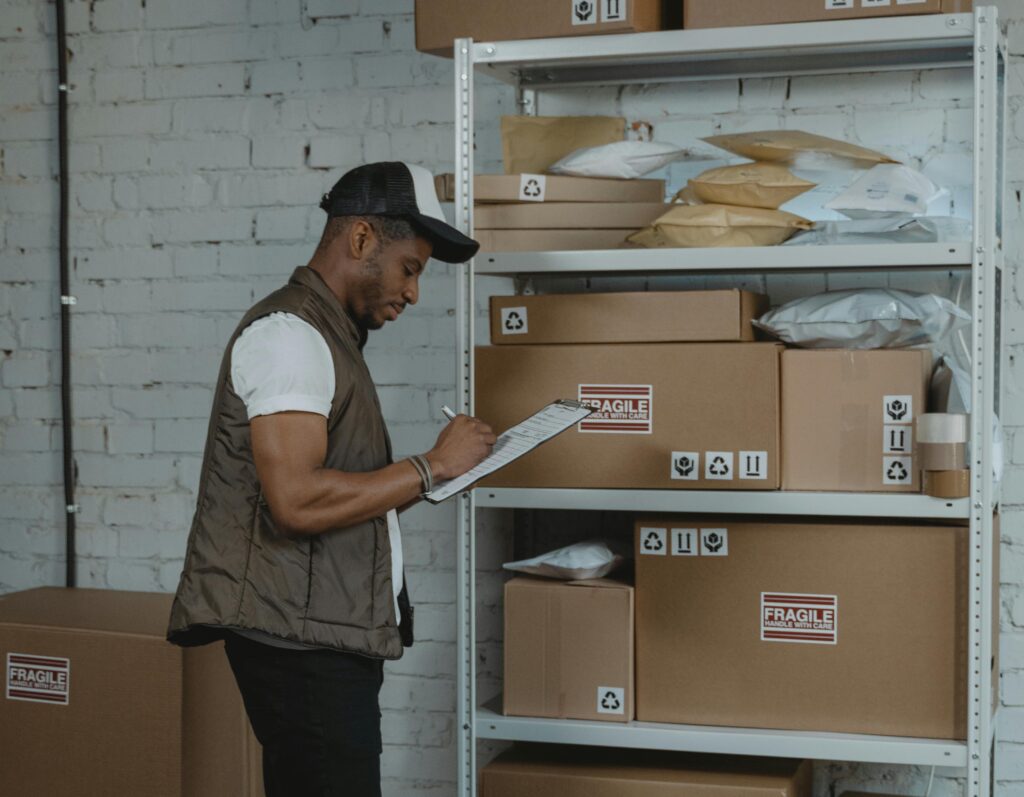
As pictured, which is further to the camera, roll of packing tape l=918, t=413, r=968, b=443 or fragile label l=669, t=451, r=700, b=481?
fragile label l=669, t=451, r=700, b=481

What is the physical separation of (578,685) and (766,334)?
2.58 feet

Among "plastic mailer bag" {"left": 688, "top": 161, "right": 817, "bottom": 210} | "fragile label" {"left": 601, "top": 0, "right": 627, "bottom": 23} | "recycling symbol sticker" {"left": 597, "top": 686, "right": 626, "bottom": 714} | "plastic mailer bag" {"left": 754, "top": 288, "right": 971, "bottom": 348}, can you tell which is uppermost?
"fragile label" {"left": 601, "top": 0, "right": 627, "bottom": 23}

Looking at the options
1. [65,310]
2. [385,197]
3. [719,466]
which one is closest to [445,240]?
[385,197]

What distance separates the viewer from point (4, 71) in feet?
10.6

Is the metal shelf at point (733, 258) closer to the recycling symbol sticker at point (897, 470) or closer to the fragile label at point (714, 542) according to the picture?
the recycling symbol sticker at point (897, 470)

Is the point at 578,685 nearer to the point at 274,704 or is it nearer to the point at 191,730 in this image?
the point at 274,704

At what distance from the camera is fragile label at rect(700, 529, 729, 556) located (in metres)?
2.31

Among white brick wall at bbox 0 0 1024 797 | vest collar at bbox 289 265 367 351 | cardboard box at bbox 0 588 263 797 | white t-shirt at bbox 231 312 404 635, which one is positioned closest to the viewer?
white t-shirt at bbox 231 312 404 635

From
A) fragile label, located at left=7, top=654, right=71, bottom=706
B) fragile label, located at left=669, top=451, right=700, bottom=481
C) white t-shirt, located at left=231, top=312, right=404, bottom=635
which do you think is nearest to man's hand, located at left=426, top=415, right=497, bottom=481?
white t-shirt, located at left=231, top=312, right=404, bottom=635

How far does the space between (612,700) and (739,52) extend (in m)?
1.25

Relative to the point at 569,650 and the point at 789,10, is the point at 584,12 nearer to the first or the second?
the point at 789,10

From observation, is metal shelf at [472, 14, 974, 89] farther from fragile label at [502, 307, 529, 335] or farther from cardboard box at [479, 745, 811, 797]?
cardboard box at [479, 745, 811, 797]

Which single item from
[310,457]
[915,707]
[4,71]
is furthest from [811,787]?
[4,71]

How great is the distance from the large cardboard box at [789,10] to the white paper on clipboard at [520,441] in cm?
78
